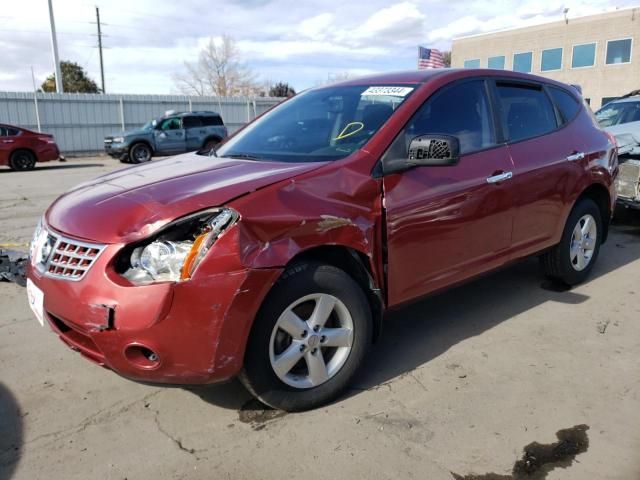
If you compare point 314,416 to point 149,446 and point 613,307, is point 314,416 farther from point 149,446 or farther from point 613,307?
point 613,307

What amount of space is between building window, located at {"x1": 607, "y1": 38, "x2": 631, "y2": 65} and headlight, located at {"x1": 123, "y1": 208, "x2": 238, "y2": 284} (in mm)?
39900

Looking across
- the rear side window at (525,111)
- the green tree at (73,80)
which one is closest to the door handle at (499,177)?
the rear side window at (525,111)

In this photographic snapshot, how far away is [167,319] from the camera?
7.68 feet

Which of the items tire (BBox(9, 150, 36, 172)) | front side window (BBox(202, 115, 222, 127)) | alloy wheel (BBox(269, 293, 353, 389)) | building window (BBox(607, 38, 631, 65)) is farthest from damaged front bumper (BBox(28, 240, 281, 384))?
building window (BBox(607, 38, 631, 65))

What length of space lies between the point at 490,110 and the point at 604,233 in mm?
2038

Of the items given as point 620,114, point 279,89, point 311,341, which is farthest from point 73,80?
point 311,341

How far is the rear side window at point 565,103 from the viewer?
4.50 m

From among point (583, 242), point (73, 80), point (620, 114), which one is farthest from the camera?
point (73, 80)

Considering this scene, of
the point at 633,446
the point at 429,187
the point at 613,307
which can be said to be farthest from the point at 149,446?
the point at 613,307

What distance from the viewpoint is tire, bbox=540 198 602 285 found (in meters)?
4.48

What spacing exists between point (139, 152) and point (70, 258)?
1797 centimetres

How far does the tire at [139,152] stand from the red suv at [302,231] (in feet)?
53.8

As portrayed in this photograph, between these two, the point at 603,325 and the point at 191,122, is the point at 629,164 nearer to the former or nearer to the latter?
the point at 603,325

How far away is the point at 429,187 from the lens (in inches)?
126
